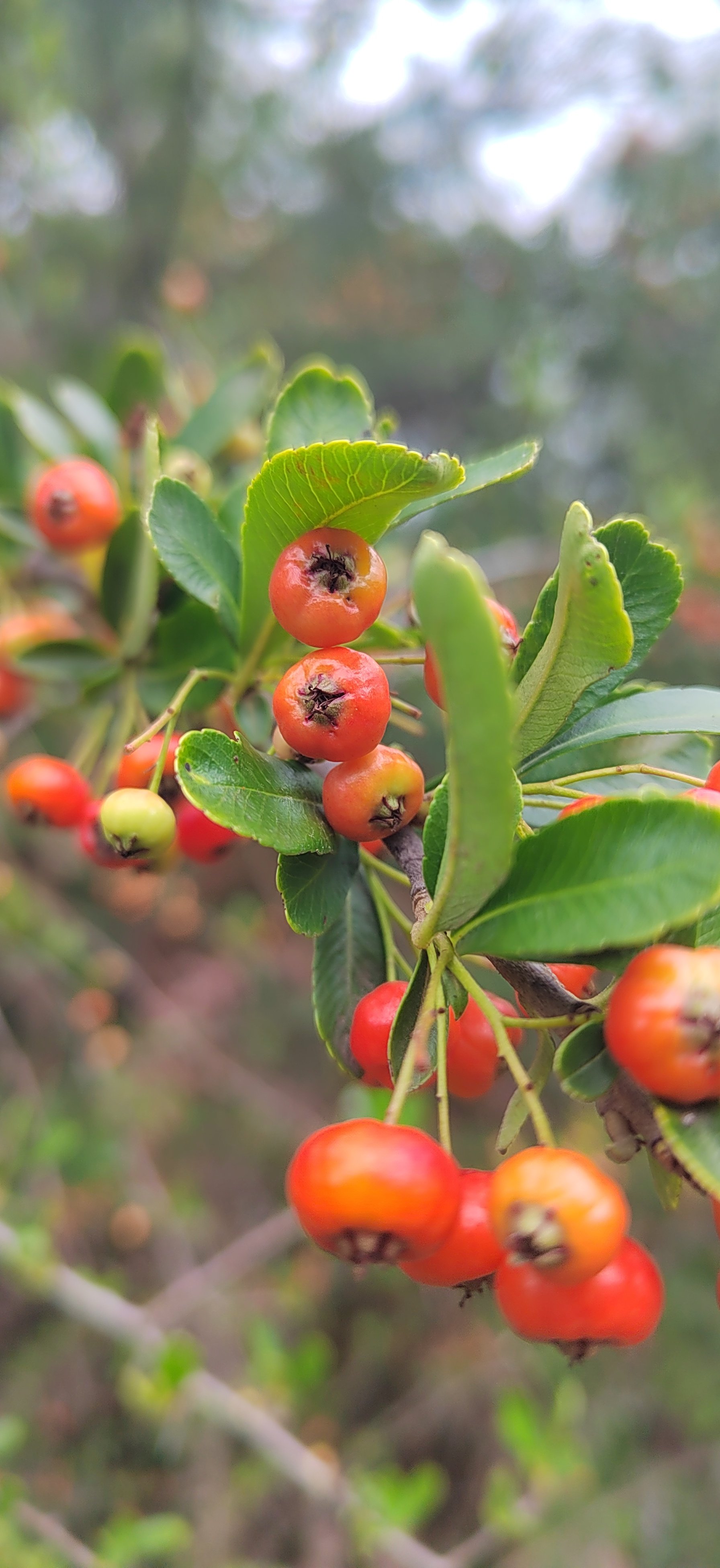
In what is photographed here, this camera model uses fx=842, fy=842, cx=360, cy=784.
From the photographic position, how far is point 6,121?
408cm

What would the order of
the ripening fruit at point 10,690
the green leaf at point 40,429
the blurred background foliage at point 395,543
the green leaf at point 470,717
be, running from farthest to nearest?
the blurred background foliage at point 395,543 < the ripening fruit at point 10,690 < the green leaf at point 40,429 < the green leaf at point 470,717

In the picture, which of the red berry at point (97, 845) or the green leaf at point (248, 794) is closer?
the green leaf at point (248, 794)

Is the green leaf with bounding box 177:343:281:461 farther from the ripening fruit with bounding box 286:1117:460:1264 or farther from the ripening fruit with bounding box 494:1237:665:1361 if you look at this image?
the ripening fruit with bounding box 494:1237:665:1361

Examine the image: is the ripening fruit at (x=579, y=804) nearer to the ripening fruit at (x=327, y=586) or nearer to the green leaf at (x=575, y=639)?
the green leaf at (x=575, y=639)

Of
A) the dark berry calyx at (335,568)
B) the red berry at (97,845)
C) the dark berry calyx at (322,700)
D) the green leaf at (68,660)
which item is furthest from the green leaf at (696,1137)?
the green leaf at (68,660)

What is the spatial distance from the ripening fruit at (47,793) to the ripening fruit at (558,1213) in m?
0.99

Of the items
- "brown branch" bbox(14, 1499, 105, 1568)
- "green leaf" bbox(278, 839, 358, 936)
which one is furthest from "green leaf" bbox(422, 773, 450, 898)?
"brown branch" bbox(14, 1499, 105, 1568)

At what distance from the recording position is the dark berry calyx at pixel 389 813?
2.86 ft

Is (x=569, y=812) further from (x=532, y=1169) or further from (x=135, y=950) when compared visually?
(x=135, y=950)

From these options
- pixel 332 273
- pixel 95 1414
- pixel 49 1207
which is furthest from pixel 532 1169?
pixel 332 273

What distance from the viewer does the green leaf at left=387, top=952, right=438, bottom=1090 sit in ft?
2.70

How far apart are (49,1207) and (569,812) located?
286cm

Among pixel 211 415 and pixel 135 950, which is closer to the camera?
pixel 211 415

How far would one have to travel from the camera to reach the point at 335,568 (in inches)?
34.1
